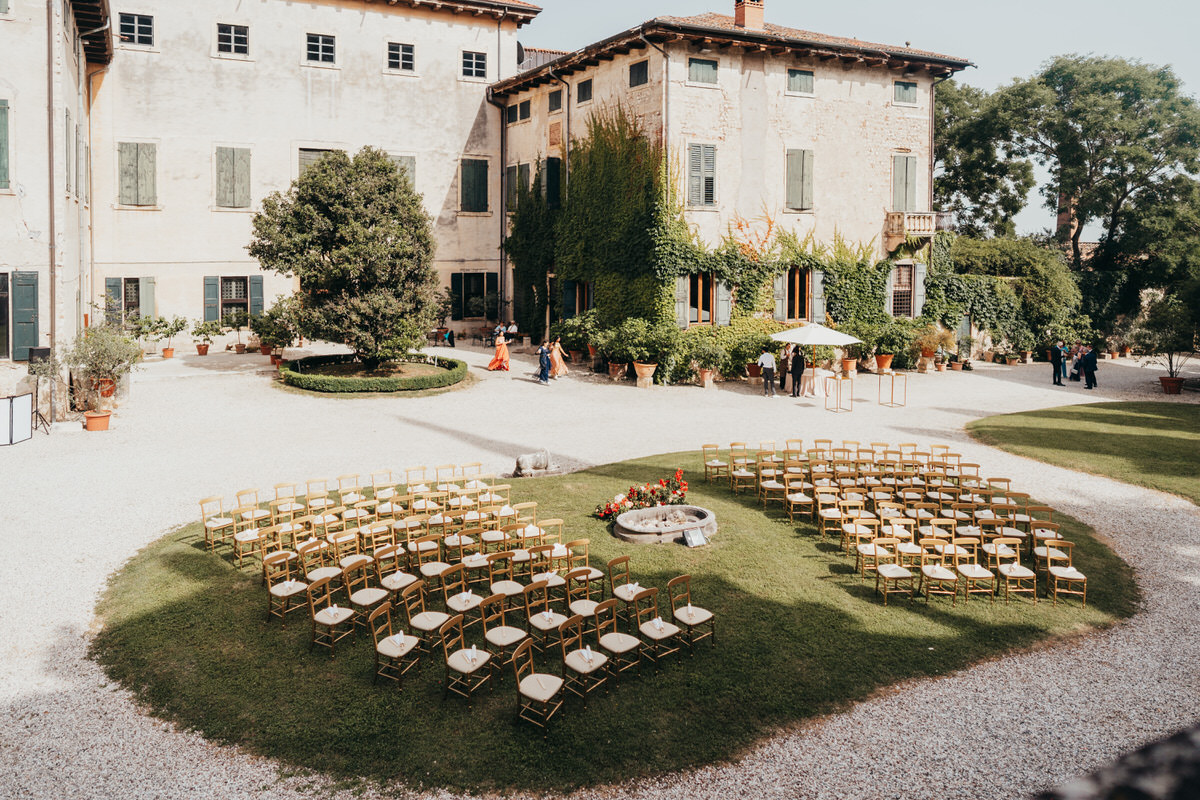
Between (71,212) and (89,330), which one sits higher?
(71,212)

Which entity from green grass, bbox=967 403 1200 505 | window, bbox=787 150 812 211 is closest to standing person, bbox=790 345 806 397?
green grass, bbox=967 403 1200 505

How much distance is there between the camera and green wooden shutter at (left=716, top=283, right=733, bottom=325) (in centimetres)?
2797

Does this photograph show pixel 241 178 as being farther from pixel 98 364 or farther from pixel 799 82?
pixel 799 82

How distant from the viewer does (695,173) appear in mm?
27391

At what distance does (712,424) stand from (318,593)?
40.2ft

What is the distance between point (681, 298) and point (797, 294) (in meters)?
4.38

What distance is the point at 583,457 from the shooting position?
17438 mm

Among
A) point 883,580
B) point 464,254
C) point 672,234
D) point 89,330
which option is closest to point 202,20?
point 464,254

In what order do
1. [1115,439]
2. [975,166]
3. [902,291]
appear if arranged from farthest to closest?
[975,166], [902,291], [1115,439]

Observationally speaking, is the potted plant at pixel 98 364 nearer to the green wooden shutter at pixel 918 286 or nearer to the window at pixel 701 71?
the window at pixel 701 71

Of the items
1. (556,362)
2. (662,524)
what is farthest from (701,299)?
(662,524)

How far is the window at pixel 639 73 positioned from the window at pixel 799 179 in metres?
5.19

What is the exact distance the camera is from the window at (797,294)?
29.3 metres

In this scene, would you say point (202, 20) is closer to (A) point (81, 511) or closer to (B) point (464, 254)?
(B) point (464, 254)
